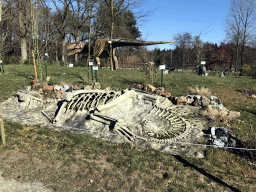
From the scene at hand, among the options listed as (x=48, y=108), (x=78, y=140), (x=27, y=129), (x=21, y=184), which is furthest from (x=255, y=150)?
(x=48, y=108)

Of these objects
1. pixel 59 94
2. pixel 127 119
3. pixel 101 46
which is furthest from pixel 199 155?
pixel 101 46

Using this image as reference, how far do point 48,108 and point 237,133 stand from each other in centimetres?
845

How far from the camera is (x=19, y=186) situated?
161 inches

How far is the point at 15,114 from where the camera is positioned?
9016mm

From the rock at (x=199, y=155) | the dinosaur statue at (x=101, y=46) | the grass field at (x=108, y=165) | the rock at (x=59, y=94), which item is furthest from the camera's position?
the dinosaur statue at (x=101, y=46)

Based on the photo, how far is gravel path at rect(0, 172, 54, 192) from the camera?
157 inches

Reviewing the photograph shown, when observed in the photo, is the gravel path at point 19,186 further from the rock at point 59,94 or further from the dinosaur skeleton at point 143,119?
the rock at point 59,94

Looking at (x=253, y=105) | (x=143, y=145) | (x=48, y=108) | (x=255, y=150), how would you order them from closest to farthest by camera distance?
(x=255, y=150), (x=143, y=145), (x=48, y=108), (x=253, y=105)

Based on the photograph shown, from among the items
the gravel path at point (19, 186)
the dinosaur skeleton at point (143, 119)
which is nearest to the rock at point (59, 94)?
the dinosaur skeleton at point (143, 119)

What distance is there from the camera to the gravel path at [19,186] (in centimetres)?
400

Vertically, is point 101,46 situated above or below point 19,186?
above

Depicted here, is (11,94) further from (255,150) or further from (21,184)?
(255,150)

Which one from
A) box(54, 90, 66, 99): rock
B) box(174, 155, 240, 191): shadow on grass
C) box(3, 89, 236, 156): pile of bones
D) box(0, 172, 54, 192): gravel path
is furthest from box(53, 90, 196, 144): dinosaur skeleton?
box(0, 172, 54, 192): gravel path

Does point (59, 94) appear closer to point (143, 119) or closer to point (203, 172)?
point (143, 119)
